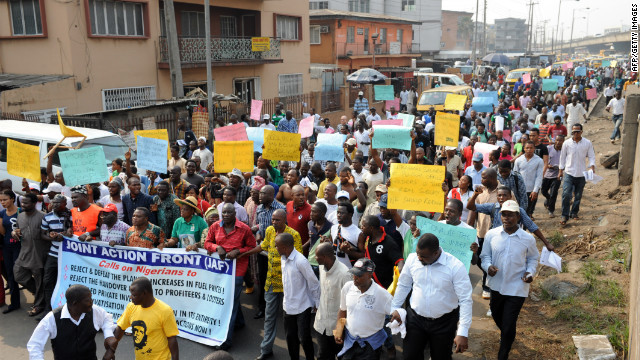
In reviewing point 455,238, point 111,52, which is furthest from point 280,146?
point 111,52

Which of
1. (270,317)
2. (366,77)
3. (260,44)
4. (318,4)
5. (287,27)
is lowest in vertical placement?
(270,317)

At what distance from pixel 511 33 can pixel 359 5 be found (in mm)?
90837

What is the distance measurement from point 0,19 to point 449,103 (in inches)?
594

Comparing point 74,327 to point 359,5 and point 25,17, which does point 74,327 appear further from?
point 359,5

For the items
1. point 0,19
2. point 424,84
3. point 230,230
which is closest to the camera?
point 230,230

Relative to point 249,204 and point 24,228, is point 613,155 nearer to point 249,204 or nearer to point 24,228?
point 249,204

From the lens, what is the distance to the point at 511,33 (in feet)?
446

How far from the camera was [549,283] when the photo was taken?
764 centimetres

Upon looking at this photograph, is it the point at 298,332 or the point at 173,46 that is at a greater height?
the point at 173,46

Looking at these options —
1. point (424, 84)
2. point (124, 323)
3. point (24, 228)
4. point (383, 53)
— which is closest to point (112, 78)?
point (24, 228)

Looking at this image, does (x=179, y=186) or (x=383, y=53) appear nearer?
(x=179, y=186)

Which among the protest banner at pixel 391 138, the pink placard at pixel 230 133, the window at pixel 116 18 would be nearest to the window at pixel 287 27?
the window at pixel 116 18

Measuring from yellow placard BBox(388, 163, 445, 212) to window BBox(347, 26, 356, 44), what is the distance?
34315mm

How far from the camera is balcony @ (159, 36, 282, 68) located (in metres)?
21.1
